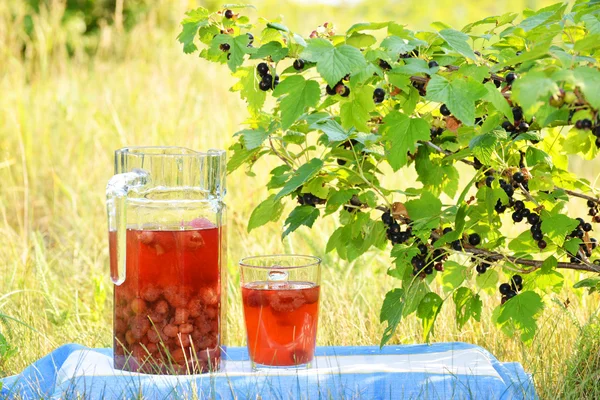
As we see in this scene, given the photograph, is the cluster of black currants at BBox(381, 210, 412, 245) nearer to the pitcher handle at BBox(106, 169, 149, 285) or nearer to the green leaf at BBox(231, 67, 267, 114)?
the green leaf at BBox(231, 67, 267, 114)

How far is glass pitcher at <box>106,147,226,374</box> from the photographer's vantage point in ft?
5.20

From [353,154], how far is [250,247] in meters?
1.56

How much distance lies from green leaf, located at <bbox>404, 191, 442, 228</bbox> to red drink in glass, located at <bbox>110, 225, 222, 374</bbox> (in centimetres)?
40

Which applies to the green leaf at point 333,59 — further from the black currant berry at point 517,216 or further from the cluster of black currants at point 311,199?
the black currant berry at point 517,216

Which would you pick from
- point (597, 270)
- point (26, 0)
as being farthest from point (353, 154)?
point (26, 0)

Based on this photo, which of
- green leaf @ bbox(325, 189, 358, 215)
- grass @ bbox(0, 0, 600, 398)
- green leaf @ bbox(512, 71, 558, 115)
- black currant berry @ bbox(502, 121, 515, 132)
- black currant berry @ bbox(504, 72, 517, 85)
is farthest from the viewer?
grass @ bbox(0, 0, 600, 398)

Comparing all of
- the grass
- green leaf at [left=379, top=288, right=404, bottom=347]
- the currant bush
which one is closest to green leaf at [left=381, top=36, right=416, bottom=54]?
the currant bush

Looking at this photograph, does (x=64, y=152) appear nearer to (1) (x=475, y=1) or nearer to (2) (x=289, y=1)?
(2) (x=289, y=1)

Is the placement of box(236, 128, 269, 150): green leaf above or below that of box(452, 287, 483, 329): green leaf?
above

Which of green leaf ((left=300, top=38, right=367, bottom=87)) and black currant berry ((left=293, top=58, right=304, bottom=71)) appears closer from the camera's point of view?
green leaf ((left=300, top=38, right=367, bottom=87))

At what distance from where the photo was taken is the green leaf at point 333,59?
4.53 feet

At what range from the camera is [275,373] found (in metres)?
1.60

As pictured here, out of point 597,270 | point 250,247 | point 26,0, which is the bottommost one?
point 250,247

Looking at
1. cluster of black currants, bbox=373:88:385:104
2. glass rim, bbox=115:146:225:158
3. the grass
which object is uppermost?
cluster of black currants, bbox=373:88:385:104
